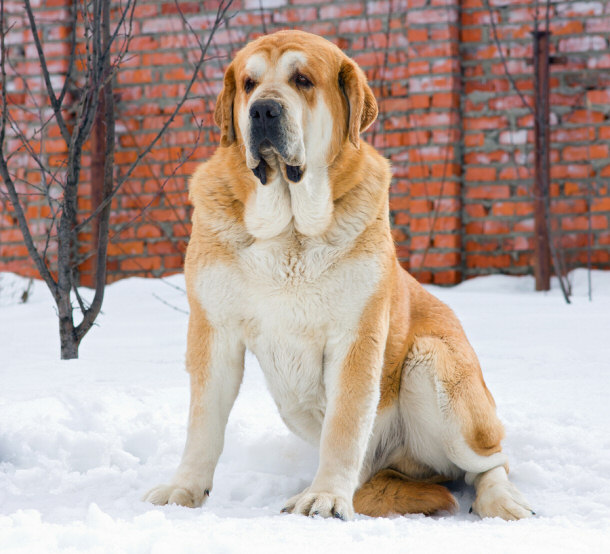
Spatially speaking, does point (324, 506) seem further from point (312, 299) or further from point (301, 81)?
point (301, 81)

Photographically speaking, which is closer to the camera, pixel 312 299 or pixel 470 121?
pixel 312 299

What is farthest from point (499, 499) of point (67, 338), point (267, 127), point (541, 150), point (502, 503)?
point (541, 150)

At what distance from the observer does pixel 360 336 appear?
6.87 feet

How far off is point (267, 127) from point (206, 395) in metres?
0.71

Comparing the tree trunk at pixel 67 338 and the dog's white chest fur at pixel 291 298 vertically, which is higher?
the dog's white chest fur at pixel 291 298

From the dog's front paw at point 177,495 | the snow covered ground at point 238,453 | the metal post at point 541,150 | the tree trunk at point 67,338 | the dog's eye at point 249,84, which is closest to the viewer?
the snow covered ground at point 238,453

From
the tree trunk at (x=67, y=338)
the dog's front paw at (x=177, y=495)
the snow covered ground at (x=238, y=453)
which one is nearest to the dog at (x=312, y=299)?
the dog's front paw at (x=177, y=495)

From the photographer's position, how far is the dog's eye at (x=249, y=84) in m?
2.16

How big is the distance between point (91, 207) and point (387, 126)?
8.15 feet

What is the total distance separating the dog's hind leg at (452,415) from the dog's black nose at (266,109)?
2.67 feet

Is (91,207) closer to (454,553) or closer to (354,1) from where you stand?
(354,1)

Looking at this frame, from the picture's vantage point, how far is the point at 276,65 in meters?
2.12

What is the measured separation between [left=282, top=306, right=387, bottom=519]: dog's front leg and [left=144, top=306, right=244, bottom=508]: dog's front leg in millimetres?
238

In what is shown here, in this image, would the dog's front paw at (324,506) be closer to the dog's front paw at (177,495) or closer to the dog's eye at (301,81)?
the dog's front paw at (177,495)
